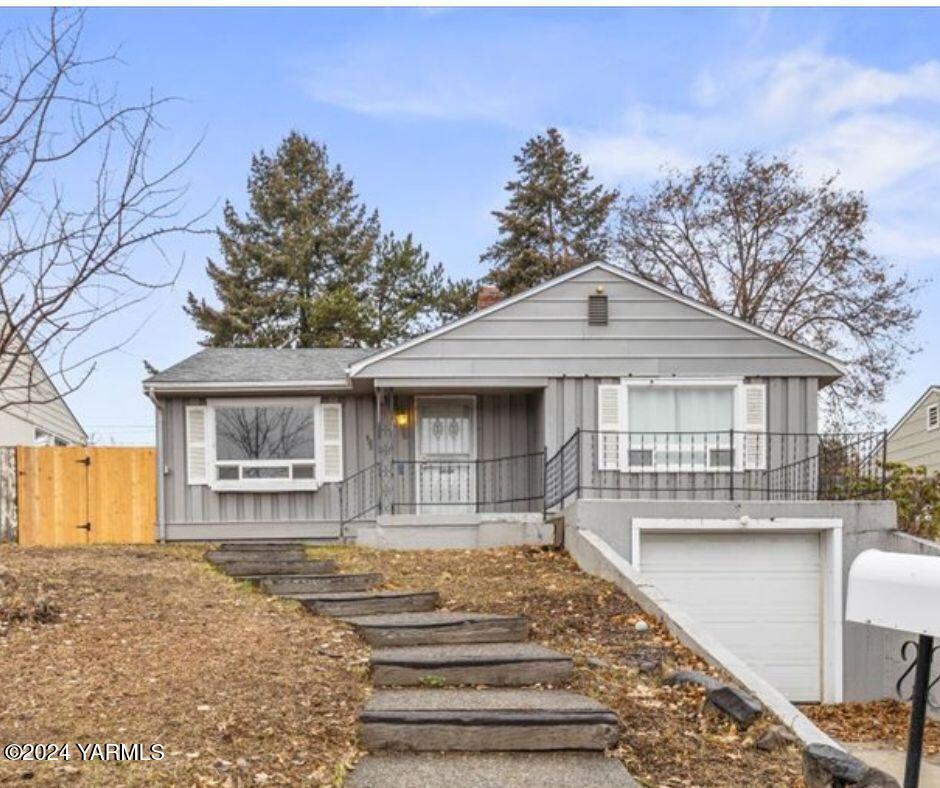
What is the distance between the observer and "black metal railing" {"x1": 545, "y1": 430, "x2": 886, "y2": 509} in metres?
12.0

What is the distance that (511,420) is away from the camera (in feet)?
43.2

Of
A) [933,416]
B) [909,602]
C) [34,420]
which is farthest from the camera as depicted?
[933,416]

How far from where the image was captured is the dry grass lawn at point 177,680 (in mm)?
3844

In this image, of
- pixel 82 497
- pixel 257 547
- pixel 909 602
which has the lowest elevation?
pixel 257 547

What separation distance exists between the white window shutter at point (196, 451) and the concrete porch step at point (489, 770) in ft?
31.2

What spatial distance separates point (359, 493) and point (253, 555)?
10.4ft

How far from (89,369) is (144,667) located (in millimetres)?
2443

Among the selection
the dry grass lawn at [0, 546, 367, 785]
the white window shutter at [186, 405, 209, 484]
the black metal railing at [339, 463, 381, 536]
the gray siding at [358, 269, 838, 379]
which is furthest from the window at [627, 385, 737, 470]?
the white window shutter at [186, 405, 209, 484]

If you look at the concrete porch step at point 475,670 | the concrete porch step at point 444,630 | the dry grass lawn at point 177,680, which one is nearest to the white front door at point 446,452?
the dry grass lawn at point 177,680

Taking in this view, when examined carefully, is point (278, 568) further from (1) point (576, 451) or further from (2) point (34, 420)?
(2) point (34, 420)

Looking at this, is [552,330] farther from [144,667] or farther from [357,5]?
[144,667]

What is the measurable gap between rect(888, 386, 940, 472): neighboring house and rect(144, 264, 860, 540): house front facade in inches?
403

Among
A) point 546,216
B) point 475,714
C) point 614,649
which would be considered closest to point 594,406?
point 614,649

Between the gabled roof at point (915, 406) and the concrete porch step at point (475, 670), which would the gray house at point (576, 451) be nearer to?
the concrete porch step at point (475, 670)
